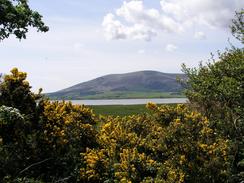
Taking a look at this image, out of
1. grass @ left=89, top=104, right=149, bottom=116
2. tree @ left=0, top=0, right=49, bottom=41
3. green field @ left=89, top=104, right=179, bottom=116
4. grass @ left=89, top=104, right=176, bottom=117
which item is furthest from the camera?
grass @ left=89, top=104, right=149, bottom=116

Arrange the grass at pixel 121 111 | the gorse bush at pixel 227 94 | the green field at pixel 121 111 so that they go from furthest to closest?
the green field at pixel 121 111 → the grass at pixel 121 111 → the gorse bush at pixel 227 94

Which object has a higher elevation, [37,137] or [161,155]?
[37,137]

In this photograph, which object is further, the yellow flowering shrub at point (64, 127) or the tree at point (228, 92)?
the tree at point (228, 92)

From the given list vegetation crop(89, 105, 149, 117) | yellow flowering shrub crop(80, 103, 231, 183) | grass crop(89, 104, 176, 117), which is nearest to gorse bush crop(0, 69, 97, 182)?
yellow flowering shrub crop(80, 103, 231, 183)

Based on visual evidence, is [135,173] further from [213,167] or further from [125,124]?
[125,124]

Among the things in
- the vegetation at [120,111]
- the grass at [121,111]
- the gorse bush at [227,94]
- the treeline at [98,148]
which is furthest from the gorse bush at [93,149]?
the vegetation at [120,111]

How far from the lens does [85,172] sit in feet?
69.7

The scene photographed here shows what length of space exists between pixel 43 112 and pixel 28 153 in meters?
2.28

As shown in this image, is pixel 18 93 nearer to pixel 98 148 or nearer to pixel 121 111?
pixel 98 148

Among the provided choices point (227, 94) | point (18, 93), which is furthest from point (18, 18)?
point (227, 94)

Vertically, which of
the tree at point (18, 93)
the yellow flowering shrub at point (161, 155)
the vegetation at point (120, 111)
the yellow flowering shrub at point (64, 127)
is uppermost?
the tree at point (18, 93)

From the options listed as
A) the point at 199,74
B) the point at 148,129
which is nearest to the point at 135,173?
the point at 148,129

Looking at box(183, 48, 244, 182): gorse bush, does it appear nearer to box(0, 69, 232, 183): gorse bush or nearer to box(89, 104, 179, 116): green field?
box(0, 69, 232, 183): gorse bush

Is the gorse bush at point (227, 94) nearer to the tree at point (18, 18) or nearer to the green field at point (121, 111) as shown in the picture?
the tree at point (18, 18)
